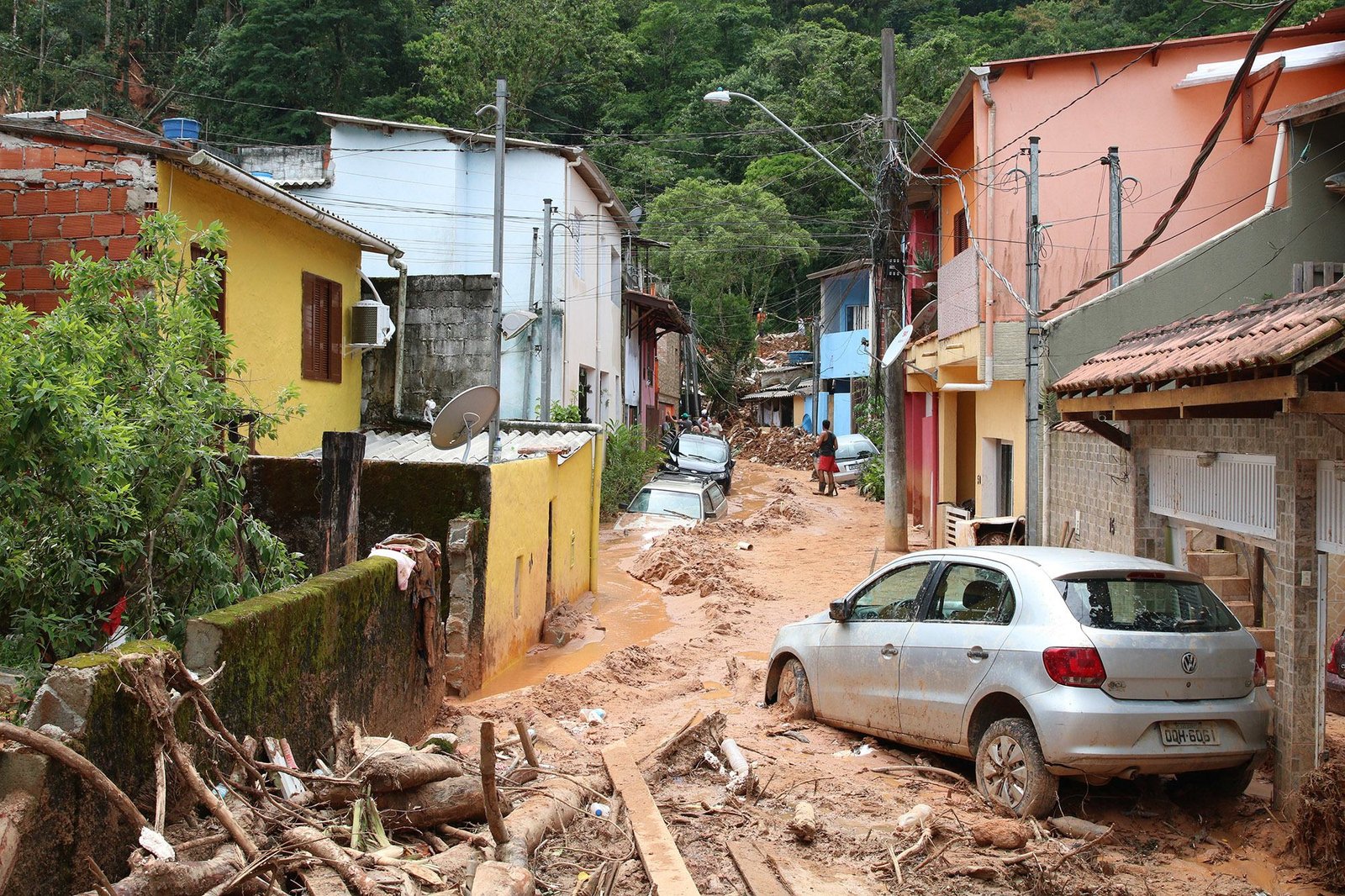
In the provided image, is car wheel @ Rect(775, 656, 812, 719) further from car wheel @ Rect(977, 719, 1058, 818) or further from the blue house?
the blue house

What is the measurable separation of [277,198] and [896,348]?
35.3ft

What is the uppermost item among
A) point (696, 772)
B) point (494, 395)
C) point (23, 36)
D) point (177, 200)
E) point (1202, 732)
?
point (23, 36)

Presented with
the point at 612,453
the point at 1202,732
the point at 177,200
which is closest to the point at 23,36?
the point at 612,453

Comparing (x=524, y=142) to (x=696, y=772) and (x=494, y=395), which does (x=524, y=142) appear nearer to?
(x=494, y=395)

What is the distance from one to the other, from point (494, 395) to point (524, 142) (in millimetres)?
12069

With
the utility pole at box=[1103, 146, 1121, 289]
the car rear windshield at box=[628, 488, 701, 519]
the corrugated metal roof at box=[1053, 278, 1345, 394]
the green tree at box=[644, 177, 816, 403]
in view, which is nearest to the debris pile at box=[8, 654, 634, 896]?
the corrugated metal roof at box=[1053, 278, 1345, 394]

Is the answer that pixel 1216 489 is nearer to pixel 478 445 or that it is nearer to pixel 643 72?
pixel 478 445

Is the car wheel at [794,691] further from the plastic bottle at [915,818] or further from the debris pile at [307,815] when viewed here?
the debris pile at [307,815]

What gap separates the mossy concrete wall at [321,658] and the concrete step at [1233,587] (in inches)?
292

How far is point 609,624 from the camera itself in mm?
15336

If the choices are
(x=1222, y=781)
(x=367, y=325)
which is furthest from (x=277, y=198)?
(x=1222, y=781)

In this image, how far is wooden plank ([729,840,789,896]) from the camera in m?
5.19

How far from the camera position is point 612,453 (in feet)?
84.4

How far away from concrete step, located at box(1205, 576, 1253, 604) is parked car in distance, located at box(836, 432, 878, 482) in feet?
83.4
